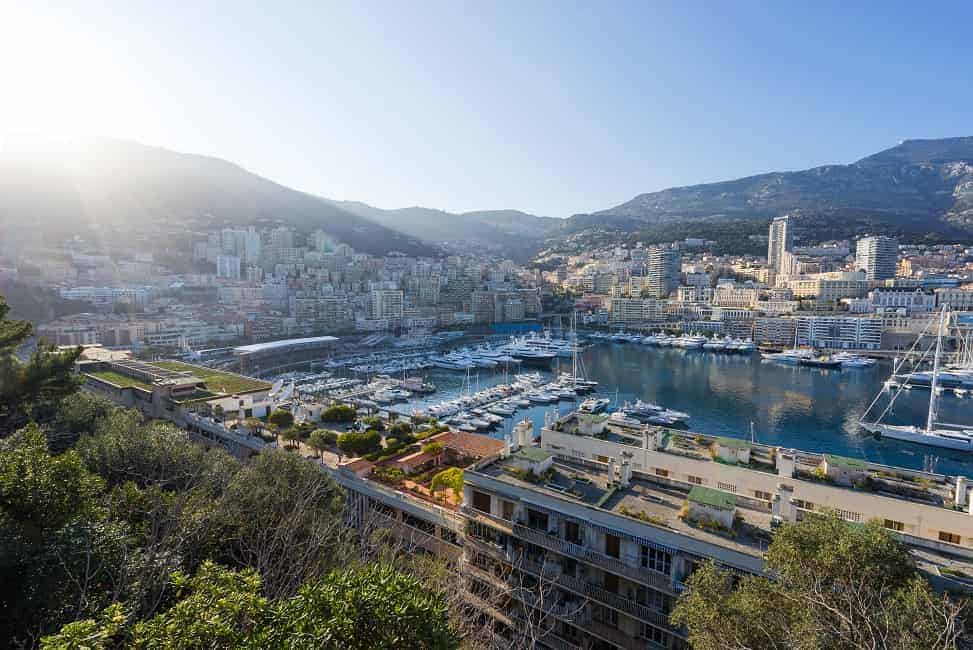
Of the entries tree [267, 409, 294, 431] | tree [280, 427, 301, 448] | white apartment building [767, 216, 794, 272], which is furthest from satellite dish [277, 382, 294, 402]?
white apartment building [767, 216, 794, 272]

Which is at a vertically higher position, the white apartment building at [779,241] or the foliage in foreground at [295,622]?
the white apartment building at [779,241]

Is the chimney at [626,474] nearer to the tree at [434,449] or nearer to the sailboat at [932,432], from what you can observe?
the tree at [434,449]

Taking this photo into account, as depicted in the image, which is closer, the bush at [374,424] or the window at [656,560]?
the window at [656,560]

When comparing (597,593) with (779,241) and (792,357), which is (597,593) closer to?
(792,357)

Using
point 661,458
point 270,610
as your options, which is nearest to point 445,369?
point 661,458

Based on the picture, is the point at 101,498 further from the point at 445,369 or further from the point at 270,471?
the point at 445,369

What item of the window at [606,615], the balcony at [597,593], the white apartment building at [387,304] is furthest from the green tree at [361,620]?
the white apartment building at [387,304]
